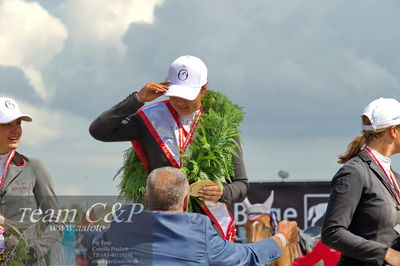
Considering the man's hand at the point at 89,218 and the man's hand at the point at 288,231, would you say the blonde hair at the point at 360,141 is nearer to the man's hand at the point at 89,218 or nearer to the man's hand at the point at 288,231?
the man's hand at the point at 288,231

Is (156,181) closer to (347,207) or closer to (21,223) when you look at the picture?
(347,207)

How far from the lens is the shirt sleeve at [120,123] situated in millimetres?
4992

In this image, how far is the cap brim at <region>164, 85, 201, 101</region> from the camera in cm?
500

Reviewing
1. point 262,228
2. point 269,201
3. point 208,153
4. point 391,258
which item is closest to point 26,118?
point 208,153

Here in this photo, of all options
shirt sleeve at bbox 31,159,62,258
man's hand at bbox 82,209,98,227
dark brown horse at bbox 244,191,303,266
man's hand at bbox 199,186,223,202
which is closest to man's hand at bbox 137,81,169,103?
man's hand at bbox 199,186,223,202

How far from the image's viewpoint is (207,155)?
5.20 m

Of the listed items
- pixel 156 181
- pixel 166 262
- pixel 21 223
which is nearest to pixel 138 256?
pixel 166 262

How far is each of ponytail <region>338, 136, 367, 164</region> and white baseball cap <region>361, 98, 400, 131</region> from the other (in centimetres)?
10

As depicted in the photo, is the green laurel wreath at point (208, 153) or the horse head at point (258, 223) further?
the horse head at point (258, 223)

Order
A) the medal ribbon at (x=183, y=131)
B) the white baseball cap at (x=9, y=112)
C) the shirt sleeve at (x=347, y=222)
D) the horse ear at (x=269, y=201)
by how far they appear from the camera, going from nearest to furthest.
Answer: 1. the shirt sleeve at (x=347, y=222)
2. the medal ribbon at (x=183, y=131)
3. the white baseball cap at (x=9, y=112)
4. the horse ear at (x=269, y=201)

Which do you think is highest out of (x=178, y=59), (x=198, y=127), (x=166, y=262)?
(x=178, y=59)

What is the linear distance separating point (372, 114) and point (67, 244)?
2.21 metres

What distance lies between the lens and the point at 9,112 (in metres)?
5.60

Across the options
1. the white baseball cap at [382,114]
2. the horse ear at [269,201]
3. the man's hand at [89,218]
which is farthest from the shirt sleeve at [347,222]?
the horse ear at [269,201]
